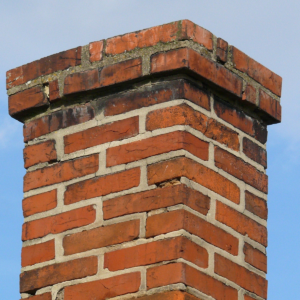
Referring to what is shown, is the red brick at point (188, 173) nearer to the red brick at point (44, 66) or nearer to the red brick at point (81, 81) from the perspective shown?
the red brick at point (81, 81)

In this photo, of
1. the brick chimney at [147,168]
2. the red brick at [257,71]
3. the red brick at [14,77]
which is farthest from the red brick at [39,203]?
the red brick at [257,71]

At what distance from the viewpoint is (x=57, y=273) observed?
2834 mm

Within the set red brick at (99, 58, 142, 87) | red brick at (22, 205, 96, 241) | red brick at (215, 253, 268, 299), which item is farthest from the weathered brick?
red brick at (215, 253, 268, 299)

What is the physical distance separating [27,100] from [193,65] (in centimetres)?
69

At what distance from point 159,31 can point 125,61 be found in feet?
0.52

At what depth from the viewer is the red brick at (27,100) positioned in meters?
3.14

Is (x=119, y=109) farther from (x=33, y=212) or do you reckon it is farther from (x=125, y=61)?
(x=33, y=212)

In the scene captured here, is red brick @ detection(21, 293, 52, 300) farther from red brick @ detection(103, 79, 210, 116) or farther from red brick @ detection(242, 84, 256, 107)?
red brick @ detection(242, 84, 256, 107)

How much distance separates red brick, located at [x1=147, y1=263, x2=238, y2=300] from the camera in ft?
8.43

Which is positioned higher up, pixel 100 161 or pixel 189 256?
pixel 100 161

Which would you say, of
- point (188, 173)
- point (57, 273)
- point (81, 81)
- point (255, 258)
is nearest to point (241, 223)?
point (255, 258)

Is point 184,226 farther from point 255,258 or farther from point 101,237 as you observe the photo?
point 255,258

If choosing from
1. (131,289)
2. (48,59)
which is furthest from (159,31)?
(131,289)

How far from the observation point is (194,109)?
9.38 feet
